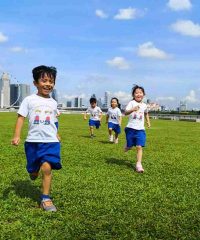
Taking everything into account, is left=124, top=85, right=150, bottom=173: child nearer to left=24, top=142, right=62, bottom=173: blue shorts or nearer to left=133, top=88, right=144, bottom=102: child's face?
left=133, top=88, right=144, bottom=102: child's face

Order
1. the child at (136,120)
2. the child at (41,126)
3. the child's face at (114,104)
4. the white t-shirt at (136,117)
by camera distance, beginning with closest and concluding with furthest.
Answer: the child at (41,126)
the child at (136,120)
the white t-shirt at (136,117)
the child's face at (114,104)

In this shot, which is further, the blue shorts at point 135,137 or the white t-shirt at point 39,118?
the blue shorts at point 135,137

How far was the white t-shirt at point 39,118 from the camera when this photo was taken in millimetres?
6086

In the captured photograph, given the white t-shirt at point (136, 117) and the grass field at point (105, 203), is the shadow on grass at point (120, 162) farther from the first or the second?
the white t-shirt at point (136, 117)

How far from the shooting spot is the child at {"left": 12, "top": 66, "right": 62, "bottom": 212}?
19.7 ft

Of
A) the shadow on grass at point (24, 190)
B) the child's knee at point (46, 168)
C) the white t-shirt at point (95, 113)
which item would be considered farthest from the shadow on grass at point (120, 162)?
the white t-shirt at point (95, 113)

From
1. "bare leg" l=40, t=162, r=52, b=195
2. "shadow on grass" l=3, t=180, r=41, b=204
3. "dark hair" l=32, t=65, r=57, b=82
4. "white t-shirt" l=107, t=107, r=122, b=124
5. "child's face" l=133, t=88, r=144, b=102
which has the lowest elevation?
"shadow on grass" l=3, t=180, r=41, b=204

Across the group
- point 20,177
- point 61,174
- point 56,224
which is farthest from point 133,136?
point 56,224

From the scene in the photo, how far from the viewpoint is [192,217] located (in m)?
5.43

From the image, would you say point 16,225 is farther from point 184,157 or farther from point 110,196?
point 184,157

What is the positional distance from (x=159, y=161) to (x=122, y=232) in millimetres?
6540

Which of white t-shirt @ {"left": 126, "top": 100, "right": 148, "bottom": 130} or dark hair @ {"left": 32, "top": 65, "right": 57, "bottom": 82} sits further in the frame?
white t-shirt @ {"left": 126, "top": 100, "right": 148, "bottom": 130}

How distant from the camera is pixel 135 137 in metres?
10.2

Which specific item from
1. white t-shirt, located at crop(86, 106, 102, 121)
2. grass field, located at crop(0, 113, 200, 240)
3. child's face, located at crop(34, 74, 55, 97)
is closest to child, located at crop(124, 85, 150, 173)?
grass field, located at crop(0, 113, 200, 240)
